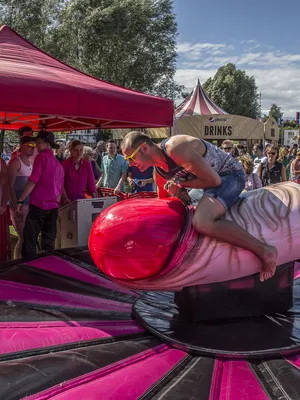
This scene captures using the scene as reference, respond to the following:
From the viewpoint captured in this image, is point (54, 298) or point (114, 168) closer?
point (54, 298)

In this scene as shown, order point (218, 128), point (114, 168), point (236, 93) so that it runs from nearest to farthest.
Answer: point (114, 168) → point (218, 128) → point (236, 93)

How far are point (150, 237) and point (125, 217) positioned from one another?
0.67 ft

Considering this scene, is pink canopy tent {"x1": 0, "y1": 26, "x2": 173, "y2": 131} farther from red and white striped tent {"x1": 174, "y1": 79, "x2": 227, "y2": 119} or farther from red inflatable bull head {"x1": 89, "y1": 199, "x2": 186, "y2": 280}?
red and white striped tent {"x1": 174, "y1": 79, "x2": 227, "y2": 119}

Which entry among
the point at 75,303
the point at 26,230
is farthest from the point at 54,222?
the point at 75,303

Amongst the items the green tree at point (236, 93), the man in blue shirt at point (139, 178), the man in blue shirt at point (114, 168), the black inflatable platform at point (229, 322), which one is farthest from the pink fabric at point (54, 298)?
the green tree at point (236, 93)

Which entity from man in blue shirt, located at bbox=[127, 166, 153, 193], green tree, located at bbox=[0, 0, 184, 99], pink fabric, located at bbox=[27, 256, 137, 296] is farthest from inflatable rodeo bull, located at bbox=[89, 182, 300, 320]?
green tree, located at bbox=[0, 0, 184, 99]

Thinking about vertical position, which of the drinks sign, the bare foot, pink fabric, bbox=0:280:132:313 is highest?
the drinks sign

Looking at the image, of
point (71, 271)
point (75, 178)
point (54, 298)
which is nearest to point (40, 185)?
point (75, 178)

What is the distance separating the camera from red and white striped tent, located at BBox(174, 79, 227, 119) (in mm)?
18953

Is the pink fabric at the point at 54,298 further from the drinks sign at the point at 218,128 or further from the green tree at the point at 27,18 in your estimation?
the green tree at the point at 27,18

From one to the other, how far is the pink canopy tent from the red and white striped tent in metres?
14.6

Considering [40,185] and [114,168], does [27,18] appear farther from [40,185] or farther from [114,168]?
[40,185]

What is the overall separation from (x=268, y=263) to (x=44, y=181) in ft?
8.83

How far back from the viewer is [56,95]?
353 centimetres
